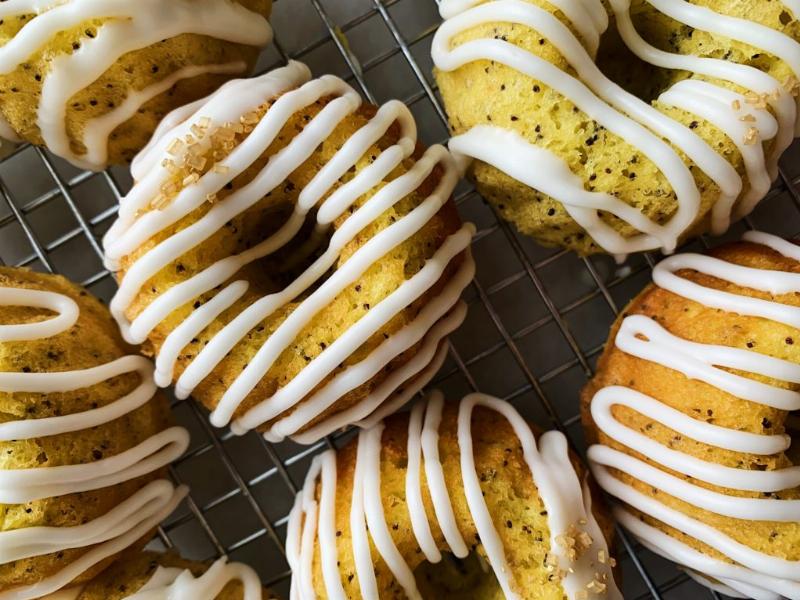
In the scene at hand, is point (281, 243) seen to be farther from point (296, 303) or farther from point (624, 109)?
point (624, 109)

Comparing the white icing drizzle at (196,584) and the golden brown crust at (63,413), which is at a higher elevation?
the golden brown crust at (63,413)

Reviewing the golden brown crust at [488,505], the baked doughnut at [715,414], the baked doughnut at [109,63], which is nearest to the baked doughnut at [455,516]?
the golden brown crust at [488,505]

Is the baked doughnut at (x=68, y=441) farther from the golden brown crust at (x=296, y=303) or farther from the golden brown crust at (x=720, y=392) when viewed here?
the golden brown crust at (x=720, y=392)

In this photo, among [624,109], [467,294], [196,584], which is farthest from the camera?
[467,294]

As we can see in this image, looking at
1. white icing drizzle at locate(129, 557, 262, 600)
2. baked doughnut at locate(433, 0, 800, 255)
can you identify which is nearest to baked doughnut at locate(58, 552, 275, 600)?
white icing drizzle at locate(129, 557, 262, 600)

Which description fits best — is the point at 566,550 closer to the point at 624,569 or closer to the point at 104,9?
the point at 624,569

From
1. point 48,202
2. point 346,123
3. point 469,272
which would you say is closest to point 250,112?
point 346,123

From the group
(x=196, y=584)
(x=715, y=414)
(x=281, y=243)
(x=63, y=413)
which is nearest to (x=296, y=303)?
(x=281, y=243)
